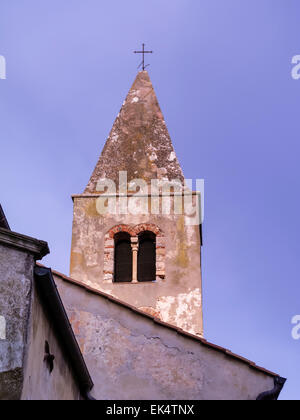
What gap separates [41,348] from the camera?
27.0 feet

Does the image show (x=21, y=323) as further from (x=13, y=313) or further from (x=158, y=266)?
(x=158, y=266)

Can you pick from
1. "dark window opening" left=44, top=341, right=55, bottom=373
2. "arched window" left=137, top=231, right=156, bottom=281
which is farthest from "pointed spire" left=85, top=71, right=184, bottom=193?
"dark window opening" left=44, top=341, right=55, bottom=373

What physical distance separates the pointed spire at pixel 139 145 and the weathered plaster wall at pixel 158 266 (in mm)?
1128

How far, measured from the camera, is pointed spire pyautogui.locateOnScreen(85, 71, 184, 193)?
19109 mm

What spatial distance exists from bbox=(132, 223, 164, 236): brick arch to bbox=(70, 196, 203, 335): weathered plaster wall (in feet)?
0.28

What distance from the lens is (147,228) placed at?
58.4 ft

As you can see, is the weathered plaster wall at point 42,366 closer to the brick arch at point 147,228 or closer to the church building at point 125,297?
the church building at point 125,297

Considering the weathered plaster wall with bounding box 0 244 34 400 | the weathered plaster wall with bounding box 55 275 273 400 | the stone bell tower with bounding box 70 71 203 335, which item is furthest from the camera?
the stone bell tower with bounding box 70 71 203 335

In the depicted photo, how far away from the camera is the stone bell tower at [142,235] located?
1675 cm

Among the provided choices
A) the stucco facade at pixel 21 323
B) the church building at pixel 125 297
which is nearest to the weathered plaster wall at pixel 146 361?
the church building at pixel 125 297

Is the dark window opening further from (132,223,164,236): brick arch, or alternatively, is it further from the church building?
(132,223,164,236): brick arch
